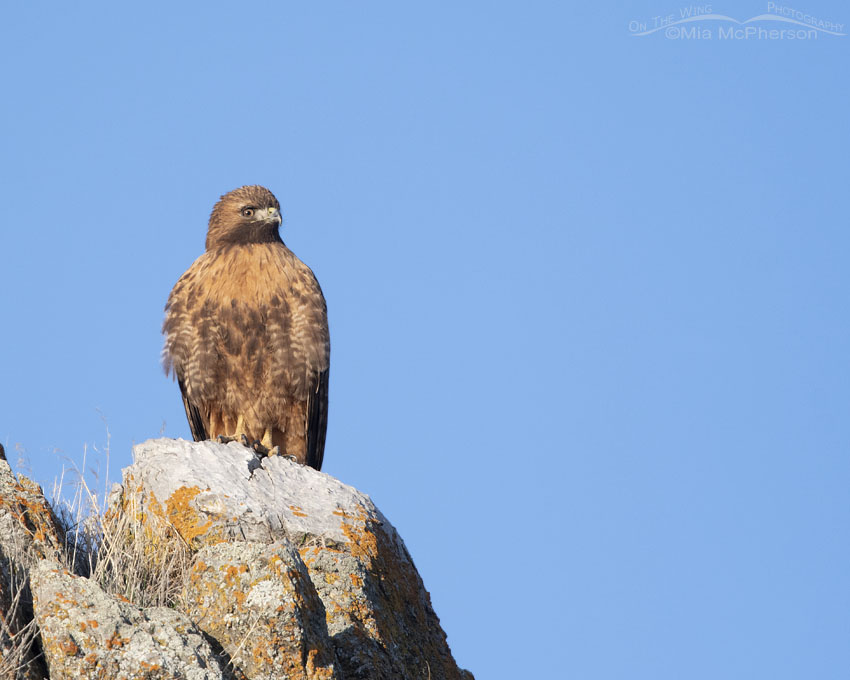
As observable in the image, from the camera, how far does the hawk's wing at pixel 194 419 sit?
927 cm

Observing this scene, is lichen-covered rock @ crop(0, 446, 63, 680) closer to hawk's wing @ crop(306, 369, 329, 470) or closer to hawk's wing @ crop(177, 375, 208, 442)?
hawk's wing @ crop(177, 375, 208, 442)

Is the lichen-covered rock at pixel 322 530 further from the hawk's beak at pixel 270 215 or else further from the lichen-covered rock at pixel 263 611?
the hawk's beak at pixel 270 215

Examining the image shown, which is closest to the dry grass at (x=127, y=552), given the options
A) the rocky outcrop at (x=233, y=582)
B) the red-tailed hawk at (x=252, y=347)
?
the rocky outcrop at (x=233, y=582)

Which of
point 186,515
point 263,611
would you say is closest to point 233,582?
point 263,611

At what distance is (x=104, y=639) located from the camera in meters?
4.07

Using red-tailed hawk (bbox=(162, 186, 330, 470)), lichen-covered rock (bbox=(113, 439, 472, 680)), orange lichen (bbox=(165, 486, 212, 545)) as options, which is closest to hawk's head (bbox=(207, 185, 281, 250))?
red-tailed hawk (bbox=(162, 186, 330, 470))

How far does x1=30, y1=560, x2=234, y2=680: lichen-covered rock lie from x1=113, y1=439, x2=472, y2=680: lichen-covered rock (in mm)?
1017

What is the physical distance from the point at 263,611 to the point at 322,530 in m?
1.55

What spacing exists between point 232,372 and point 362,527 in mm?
3165

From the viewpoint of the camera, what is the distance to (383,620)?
5.51m

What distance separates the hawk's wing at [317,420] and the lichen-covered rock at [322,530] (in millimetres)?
2449

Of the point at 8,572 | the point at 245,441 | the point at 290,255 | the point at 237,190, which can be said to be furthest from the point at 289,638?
the point at 237,190

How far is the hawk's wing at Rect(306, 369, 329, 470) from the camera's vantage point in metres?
9.19

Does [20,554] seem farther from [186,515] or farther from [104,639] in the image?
[186,515]
